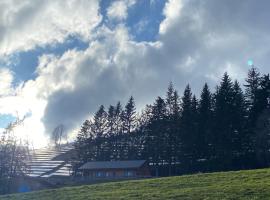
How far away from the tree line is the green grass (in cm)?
2616

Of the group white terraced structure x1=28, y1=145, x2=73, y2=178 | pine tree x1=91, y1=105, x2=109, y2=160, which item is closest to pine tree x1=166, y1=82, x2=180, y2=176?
pine tree x1=91, y1=105, x2=109, y2=160

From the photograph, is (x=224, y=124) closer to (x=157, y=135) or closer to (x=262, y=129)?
(x=262, y=129)

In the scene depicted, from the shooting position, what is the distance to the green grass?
98.5 feet

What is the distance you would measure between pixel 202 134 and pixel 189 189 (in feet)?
124

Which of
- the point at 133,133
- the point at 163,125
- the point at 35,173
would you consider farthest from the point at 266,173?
the point at 35,173

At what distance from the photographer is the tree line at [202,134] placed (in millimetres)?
66562

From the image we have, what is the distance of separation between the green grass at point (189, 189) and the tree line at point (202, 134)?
26157 millimetres

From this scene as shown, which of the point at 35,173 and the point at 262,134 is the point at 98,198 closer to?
the point at 262,134

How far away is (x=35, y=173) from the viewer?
11288 centimetres

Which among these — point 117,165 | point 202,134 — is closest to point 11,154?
point 117,165

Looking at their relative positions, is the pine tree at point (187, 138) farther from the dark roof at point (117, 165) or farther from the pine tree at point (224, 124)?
the dark roof at point (117, 165)

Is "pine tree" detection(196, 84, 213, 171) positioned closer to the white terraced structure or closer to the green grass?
the green grass

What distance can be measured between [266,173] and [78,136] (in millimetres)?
67952

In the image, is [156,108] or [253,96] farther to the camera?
[156,108]
